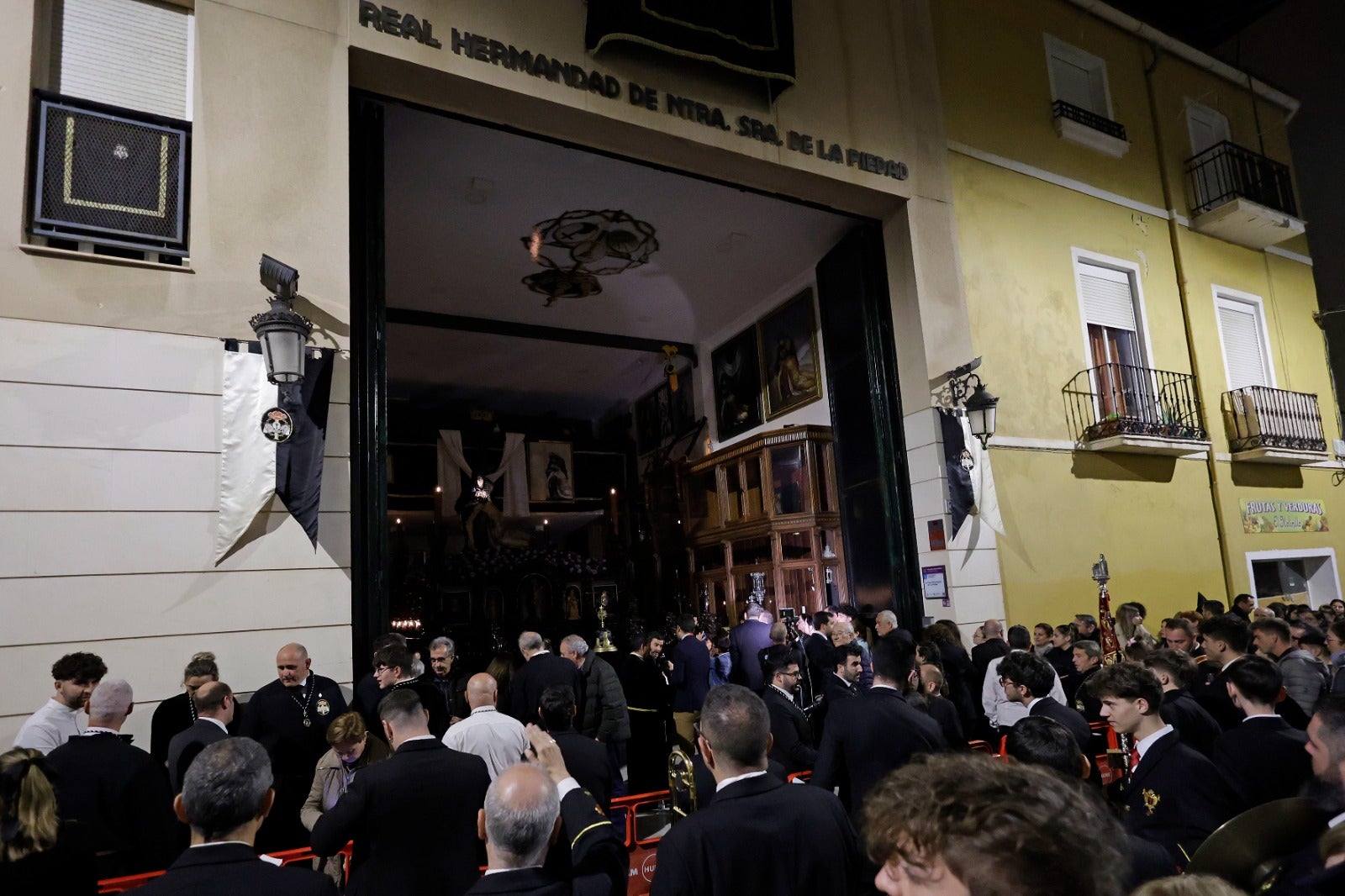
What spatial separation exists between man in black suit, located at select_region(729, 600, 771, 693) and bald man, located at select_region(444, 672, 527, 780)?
3828 millimetres

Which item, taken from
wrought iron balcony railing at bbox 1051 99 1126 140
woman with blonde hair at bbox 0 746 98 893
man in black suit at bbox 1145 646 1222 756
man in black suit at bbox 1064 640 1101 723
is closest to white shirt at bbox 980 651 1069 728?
man in black suit at bbox 1064 640 1101 723

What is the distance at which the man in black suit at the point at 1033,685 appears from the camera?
4461mm

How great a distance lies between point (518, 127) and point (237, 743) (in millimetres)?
7146

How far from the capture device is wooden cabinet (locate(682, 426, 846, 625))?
42.6 ft

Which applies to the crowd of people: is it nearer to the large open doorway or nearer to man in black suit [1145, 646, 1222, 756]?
man in black suit [1145, 646, 1222, 756]

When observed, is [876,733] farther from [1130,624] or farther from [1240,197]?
[1240,197]

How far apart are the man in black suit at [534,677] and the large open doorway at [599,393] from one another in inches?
46.2

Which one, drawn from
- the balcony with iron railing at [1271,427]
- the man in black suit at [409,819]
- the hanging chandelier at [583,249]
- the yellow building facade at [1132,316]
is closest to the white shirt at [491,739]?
the man in black suit at [409,819]

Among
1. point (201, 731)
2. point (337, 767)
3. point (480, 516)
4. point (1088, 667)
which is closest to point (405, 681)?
point (337, 767)

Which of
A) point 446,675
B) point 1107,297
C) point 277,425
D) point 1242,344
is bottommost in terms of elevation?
point 446,675

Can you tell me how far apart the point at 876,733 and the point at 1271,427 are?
12803mm

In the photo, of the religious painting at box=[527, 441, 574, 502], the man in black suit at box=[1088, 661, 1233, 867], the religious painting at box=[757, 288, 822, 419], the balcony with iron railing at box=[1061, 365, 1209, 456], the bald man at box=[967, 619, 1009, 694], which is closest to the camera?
the man in black suit at box=[1088, 661, 1233, 867]

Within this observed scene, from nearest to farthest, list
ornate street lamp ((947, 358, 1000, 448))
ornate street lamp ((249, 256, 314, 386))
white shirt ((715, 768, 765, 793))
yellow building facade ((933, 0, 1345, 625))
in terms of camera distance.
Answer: white shirt ((715, 768, 765, 793)), ornate street lamp ((249, 256, 314, 386)), ornate street lamp ((947, 358, 1000, 448)), yellow building facade ((933, 0, 1345, 625))

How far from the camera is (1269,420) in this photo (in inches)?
531
